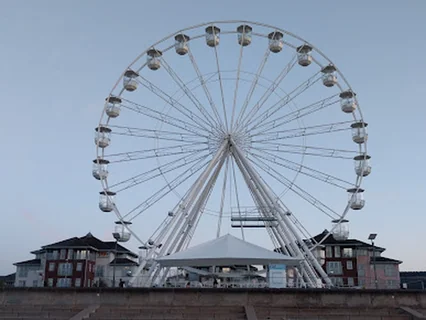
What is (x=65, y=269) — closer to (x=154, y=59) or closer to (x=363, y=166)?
(x=154, y=59)

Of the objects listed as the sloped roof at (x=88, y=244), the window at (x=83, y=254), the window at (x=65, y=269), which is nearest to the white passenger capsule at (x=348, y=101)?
the sloped roof at (x=88, y=244)

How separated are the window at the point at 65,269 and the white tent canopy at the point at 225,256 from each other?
1921 inches

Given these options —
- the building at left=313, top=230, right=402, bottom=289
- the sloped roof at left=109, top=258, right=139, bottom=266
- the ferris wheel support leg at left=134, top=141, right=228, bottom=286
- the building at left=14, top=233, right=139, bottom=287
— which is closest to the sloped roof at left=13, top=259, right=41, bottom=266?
the building at left=14, top=233, right=139, bottom=287

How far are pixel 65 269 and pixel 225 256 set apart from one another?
2056 inches

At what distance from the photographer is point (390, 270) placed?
256ft

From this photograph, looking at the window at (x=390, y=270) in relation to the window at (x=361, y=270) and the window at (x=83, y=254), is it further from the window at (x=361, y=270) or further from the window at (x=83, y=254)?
the window at (x=83, y=254)

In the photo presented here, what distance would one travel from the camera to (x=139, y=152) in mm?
35250

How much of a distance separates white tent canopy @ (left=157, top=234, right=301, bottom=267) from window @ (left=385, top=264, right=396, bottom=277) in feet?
171

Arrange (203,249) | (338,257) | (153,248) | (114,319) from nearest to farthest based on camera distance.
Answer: (114,319), (203,249), (153,248), (338,257)

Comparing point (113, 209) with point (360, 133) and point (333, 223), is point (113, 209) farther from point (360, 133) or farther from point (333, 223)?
point (360, 133)

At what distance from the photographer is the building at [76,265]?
7494 centimetres

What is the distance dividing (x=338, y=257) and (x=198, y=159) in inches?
1909

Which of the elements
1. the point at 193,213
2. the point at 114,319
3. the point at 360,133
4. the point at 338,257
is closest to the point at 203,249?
the point at 193,213

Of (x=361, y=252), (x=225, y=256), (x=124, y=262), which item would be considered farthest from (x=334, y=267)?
(x=225, y=256)
